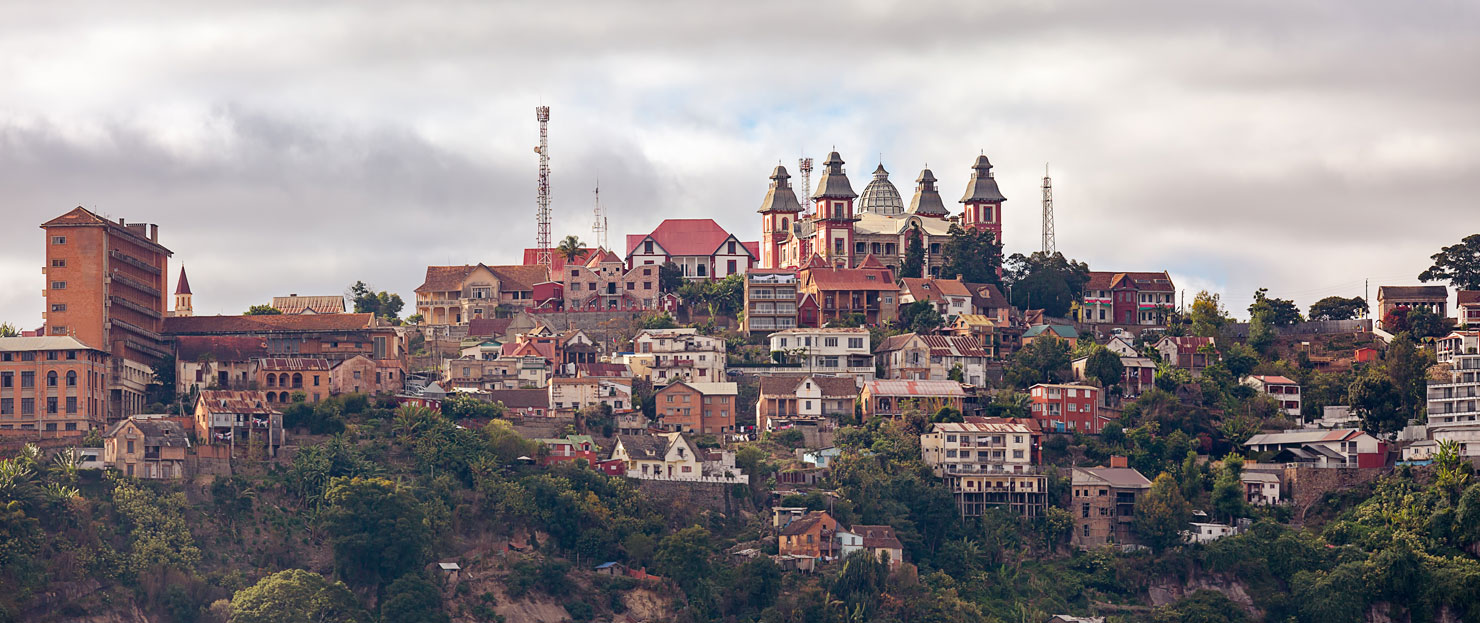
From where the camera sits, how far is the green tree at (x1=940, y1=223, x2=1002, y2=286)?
145 m

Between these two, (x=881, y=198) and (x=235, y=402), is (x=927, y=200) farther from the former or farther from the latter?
(x=235, y=402)

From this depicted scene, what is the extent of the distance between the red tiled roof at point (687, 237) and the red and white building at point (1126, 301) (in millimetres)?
19962

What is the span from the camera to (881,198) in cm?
15662

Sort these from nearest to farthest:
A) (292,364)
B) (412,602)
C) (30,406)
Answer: (412,602) → (30,406) → (292,364)

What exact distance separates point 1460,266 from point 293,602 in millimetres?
68400

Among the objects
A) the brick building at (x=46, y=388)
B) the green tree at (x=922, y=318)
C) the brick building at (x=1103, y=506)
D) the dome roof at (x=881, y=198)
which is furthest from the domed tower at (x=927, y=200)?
the brick building at (x=46, y=388)

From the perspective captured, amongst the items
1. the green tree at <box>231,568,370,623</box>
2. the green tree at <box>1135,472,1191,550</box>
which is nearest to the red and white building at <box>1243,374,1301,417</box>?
the green tree at <box>1135,472,1191,550</box>

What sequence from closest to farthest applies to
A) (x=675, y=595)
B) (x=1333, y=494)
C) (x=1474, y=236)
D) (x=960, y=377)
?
(x=675, y=595) < (x=1333, y=494) < (x=960, y=377) < (x=1474, y=236)

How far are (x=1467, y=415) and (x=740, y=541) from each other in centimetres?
3525

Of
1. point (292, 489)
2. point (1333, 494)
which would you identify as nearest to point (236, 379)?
point (292, 489)

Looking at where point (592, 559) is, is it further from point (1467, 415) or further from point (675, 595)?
point (1467, 415)

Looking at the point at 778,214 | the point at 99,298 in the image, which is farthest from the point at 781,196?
the point at 99,298

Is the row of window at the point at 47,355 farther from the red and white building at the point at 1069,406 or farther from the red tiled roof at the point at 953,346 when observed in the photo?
the red and white building at the point at 1069,406

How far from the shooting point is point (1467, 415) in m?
120
